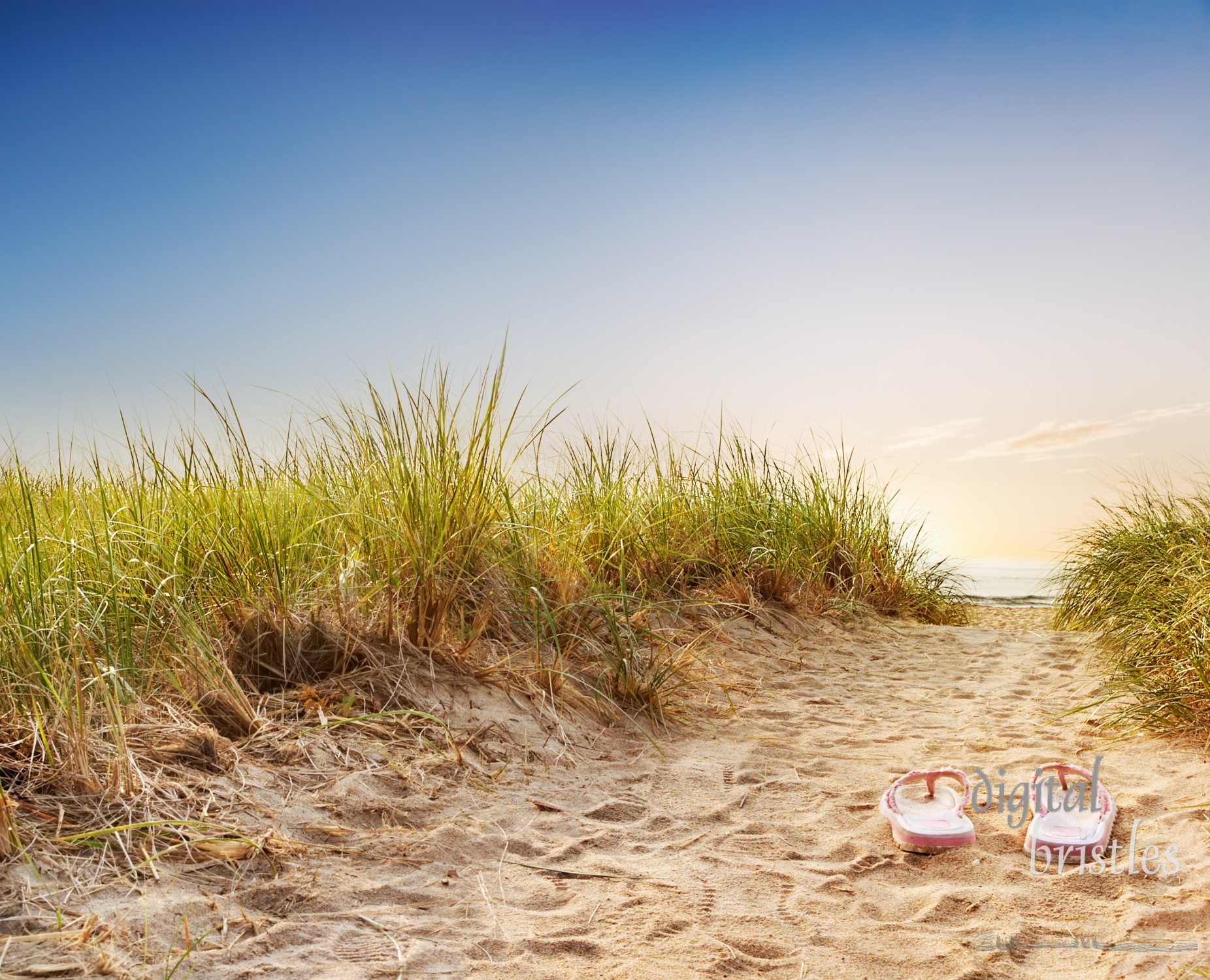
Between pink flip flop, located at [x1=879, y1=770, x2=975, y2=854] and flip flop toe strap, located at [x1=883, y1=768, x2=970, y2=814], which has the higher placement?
flip flop toe strap, located at [x1=883, y1=768, x2=970, y2=814]

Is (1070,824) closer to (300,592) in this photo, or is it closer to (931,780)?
(931,780)

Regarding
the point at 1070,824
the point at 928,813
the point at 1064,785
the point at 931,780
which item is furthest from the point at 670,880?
the point at 1064,785

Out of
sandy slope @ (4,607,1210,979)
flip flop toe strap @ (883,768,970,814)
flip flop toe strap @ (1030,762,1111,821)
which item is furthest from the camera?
flip flop toe strap @ (883,768,970,814)

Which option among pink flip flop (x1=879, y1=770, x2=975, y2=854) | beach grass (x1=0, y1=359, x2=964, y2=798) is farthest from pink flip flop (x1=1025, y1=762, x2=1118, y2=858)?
beach grass (x1=0, y1=359, x2=964, y2=798)

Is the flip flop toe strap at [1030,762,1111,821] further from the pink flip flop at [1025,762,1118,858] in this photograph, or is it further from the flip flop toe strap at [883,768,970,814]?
the flip flop toe strap at [883,768,970,814]

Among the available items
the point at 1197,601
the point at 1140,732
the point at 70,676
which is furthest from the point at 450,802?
the point at 1197,601

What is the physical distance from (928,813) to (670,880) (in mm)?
879

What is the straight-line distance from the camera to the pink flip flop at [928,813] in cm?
232

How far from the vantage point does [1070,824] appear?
2.38 m

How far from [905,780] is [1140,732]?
1167mm

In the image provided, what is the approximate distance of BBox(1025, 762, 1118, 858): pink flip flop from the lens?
2270mm

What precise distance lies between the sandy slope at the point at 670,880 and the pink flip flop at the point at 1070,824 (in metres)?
0.07

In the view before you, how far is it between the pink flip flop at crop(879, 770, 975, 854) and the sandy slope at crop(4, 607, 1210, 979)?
4cm

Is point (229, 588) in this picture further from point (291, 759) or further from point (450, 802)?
point (450, 802)
